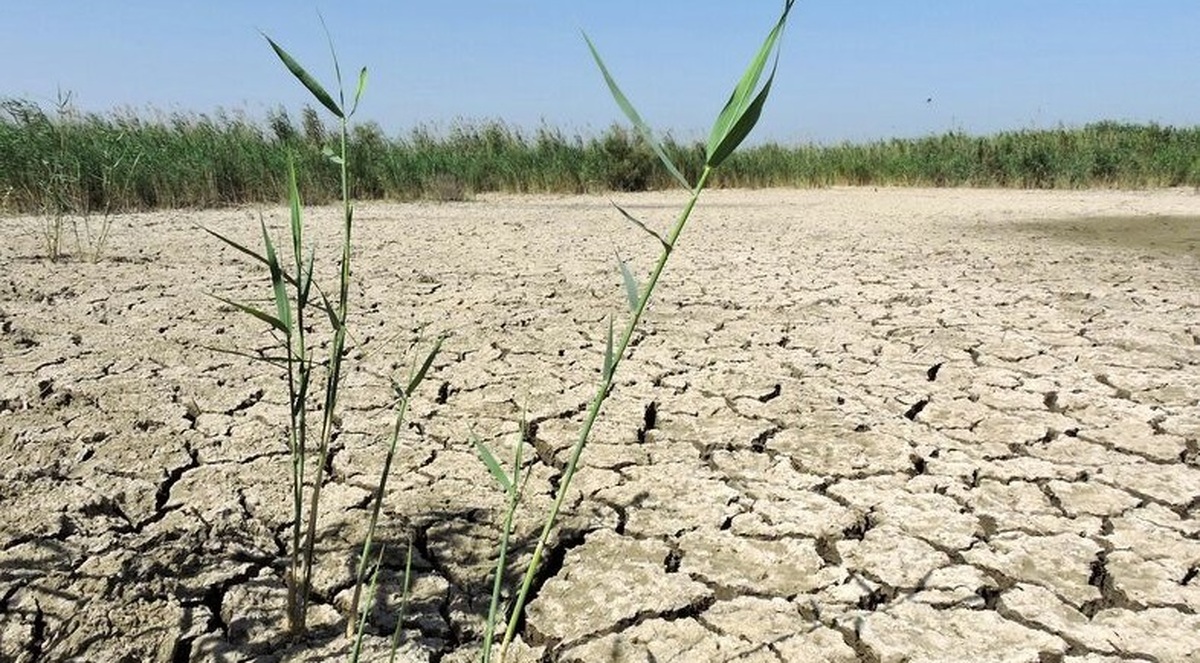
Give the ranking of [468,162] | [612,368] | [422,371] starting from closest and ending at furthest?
[612,368] → [422,371] → [468,162]

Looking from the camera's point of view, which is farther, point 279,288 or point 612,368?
point 279,288

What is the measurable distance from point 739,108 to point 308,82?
0.62m

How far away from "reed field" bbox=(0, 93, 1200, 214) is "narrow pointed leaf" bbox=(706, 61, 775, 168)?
5381mm

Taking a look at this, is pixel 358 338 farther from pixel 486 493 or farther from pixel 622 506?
pixel 622 506

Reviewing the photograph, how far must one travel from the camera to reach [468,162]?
9414 mm

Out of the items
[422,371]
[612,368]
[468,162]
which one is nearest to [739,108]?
[612,368]

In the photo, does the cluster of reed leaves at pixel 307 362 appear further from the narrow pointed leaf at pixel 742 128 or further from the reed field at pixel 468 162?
the reed field at pixel 468 162

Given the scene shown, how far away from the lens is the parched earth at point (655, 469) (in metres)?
1.51

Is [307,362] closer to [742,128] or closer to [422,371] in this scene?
[422,371]

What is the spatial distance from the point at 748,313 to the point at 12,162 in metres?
5.35

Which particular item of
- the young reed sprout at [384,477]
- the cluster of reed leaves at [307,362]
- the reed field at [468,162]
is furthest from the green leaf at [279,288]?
the reed field at [468,162]

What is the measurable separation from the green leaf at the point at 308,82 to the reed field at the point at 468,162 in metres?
4.79

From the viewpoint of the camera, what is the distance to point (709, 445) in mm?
2225

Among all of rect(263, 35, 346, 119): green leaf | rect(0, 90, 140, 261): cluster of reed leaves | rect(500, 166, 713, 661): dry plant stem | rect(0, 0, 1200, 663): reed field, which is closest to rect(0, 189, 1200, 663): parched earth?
rect(0, 0, 1200, 663): reed field
